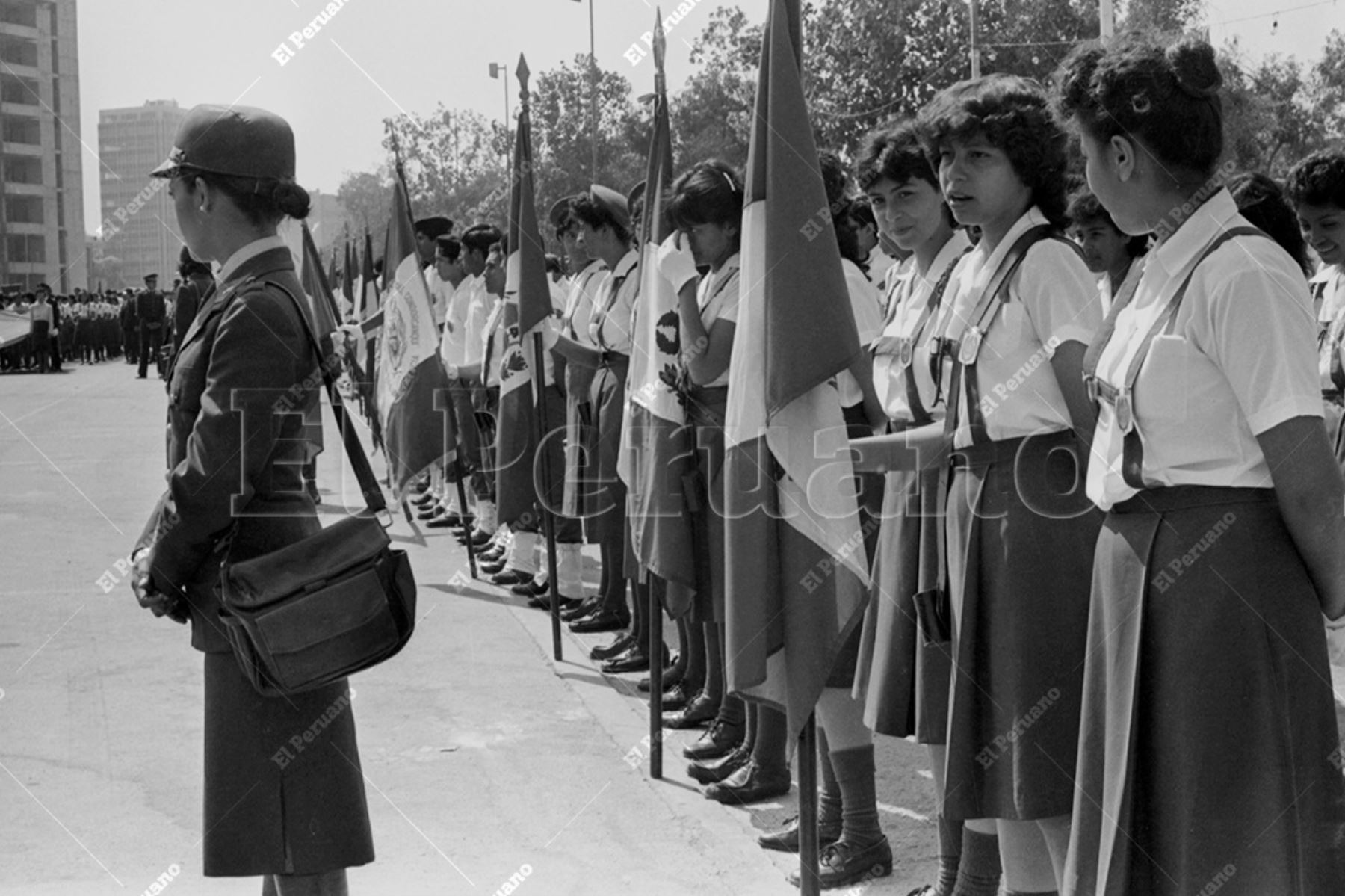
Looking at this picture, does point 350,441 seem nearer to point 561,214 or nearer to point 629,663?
point 629,663

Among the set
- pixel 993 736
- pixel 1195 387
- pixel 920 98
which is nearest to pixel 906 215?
pixel 993 736

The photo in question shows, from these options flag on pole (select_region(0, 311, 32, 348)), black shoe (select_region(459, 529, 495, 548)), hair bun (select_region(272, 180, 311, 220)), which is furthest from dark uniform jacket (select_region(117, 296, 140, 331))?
hair bun (select_region(272, 180, 311, 220))

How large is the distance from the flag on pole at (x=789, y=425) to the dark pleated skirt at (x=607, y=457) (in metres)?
3.76

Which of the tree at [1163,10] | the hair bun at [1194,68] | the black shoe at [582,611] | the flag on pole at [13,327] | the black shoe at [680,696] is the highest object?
the tree at [1163,10]

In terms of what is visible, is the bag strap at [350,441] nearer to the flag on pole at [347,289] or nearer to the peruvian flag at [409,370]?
the peruvian flag at [409,370]

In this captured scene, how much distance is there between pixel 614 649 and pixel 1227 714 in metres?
5.02

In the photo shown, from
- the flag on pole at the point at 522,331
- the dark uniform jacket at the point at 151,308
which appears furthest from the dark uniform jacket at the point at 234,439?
the dark uniform jacket at the point at 151,308

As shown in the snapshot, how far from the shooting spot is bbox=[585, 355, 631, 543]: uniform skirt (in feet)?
25.1

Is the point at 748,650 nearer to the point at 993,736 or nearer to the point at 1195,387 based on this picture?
the point at 993,736

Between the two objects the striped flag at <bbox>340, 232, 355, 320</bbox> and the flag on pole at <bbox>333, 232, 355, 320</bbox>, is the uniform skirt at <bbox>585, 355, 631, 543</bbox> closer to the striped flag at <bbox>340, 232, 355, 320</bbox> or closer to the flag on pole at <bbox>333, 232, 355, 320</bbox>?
the striped flag at <bbox>340, 232, 355, 320</bbox>

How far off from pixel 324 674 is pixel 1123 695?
5.46ft

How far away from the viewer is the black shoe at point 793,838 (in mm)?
4762

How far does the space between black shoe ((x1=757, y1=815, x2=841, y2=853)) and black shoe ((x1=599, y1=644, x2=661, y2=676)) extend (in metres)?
2.47

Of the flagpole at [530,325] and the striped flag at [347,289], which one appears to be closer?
the flagpole at [530,325]
